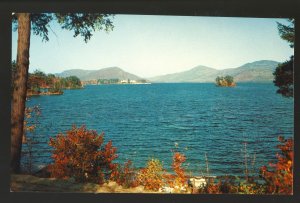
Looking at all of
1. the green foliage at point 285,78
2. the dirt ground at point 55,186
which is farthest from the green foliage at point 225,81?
the dirt ground at point 55,186

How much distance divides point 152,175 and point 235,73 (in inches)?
101

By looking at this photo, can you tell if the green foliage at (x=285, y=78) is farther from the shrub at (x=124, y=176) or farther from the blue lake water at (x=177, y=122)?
the shrub at (x=124, y=176)

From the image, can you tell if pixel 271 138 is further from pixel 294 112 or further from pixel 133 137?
pixel 133 137

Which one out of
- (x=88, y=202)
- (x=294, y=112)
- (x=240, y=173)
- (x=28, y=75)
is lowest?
(x=88, y=202)

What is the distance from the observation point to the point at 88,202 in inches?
307

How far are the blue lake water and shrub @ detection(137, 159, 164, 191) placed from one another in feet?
0.39

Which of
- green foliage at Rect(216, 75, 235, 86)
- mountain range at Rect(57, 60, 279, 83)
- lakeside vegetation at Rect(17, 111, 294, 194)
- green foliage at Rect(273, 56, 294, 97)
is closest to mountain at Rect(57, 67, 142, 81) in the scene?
mountain range at Rect(57, 60, 279, 83)

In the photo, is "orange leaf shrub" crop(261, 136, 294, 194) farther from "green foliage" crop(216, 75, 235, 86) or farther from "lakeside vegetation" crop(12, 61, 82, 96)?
"lakeside vegetation" crop(12, 61, 82, 96)

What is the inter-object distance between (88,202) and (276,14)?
5.00 m

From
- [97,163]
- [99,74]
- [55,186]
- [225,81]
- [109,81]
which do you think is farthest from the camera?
[225,81]

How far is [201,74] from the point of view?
8.23 metres

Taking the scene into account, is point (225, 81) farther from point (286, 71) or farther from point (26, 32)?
point (26, 32)

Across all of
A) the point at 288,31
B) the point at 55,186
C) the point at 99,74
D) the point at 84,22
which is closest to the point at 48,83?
the point at 99,74

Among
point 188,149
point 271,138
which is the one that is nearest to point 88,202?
point 188,149
